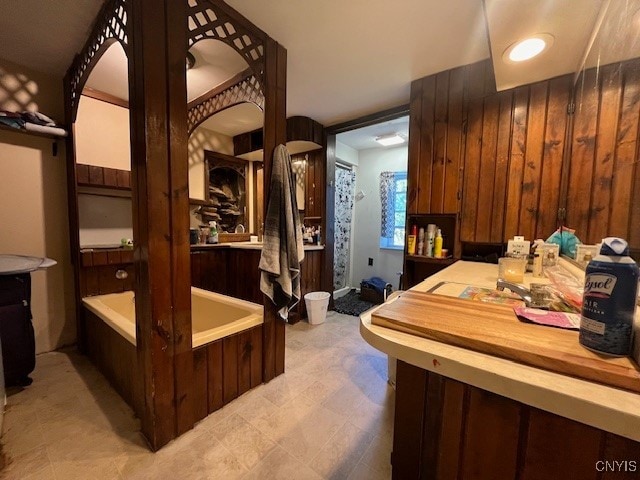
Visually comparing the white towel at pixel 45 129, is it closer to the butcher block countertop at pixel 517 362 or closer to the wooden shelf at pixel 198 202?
the wooden shelf at pixel 198 202

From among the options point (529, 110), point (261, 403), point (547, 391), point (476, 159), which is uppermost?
point (529, 110)

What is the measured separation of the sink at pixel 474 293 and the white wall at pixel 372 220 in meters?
2.90

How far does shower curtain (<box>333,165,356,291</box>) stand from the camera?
379cm

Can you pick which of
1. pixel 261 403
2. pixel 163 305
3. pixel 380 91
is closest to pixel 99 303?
pixel 163 305

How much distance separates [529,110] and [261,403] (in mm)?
2614

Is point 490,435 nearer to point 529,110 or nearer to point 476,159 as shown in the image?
point 476,159

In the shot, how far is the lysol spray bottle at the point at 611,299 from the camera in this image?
0.43 m

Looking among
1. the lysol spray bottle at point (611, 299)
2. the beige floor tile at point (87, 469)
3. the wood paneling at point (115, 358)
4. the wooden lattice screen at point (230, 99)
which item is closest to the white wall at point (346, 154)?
the wooden lattice screen at point (230, 99)

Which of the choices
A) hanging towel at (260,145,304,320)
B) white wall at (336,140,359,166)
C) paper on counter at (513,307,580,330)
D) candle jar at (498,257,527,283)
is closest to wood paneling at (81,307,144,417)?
hanging towel at (260,145,304,320)

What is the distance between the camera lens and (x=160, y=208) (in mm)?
1189

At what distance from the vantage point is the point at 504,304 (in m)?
0.75

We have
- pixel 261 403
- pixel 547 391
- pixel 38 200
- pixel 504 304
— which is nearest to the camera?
pixel 547 391

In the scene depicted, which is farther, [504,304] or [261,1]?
[261,1]

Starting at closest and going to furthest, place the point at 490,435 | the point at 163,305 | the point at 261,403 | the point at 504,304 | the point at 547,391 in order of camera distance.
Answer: the point at 547,391
the point at 490,435
the point at 504,304
the point at 163,305
the point at 261,403
